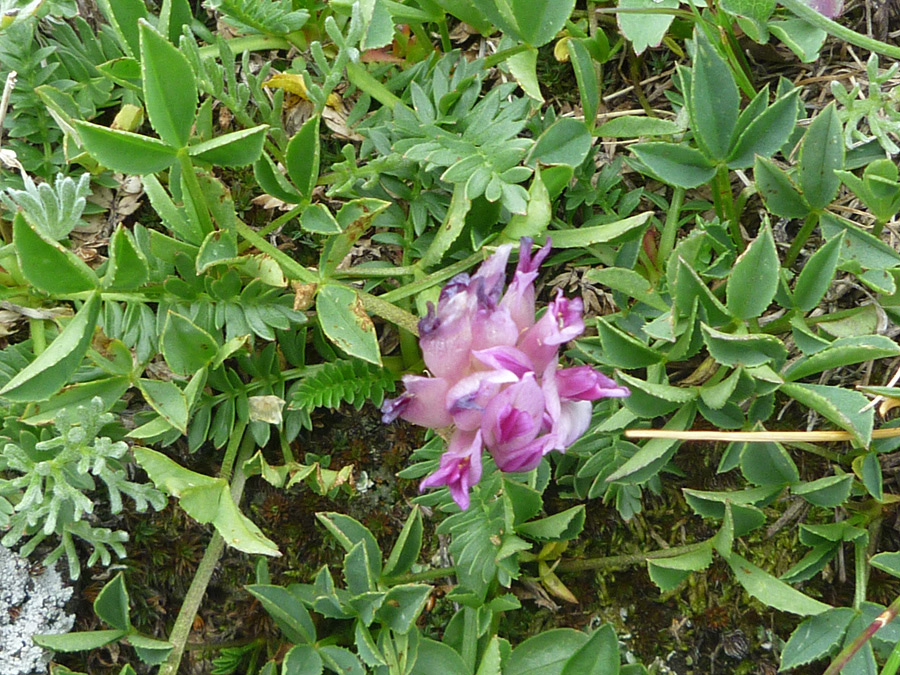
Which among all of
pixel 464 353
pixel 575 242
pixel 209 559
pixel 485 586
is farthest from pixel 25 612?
pixel 575 242

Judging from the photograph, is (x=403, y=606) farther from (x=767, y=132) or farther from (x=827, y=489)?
(x=767, y=132)

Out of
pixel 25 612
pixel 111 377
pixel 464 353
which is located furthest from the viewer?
pixel 25 612

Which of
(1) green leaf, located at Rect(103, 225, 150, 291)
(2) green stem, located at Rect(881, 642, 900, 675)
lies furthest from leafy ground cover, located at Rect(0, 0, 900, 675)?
(2) green stem, located at Rect(881, 642, 900, 675)

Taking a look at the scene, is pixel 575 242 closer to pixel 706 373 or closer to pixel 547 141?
pixel 547 141

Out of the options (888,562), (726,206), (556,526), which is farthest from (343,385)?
(888,562)

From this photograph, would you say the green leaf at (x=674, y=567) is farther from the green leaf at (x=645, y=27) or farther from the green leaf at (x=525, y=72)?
the green leaf at (x=645, y=27)
